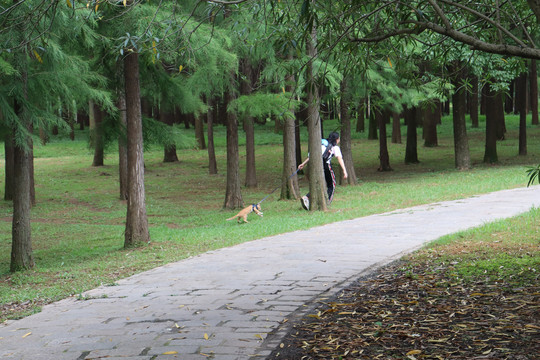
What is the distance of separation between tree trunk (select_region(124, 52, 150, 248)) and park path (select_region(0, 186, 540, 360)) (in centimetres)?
257

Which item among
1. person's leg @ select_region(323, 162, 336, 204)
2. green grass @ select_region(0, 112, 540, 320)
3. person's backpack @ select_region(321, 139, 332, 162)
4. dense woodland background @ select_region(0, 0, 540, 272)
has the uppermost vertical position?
dense woodland background @ select_region(0, 0, 540, 272)

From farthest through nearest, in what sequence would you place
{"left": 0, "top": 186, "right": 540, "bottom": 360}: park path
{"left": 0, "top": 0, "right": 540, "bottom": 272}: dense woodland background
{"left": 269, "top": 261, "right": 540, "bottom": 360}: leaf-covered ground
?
{"left": 0, "top": 0, "right": 540, "bottom": 272}: dense woodland background < {"left": 0, "top": 186, "right": 540, "bottom": 360}: park path < {"left": 269, "top": 261, "right": 540, "bottom": 360}: leaf-covered ground

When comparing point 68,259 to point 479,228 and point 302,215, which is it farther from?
point 479,228

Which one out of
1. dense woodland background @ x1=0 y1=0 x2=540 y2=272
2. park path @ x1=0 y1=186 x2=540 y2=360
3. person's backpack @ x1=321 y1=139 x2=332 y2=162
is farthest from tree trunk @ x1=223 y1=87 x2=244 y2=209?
park path @ x1=0 y1=186 x2=540 y2=360

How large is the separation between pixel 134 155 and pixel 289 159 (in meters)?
8.45

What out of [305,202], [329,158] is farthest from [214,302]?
[305,202]

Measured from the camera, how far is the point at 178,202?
21891 mm

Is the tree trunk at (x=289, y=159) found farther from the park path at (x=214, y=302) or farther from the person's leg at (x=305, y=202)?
the park path at (x=214, y=302)

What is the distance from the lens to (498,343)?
4.19 meters

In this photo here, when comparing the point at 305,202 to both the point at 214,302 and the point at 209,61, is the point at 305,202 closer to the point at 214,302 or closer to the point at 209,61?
the point at 209,61

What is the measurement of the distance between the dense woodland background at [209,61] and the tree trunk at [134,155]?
0.8 inches

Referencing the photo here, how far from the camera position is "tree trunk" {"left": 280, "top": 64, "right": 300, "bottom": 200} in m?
18.4

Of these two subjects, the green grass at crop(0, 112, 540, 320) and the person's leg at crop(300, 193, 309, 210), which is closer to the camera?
the green grass at crop(0, 112, 540, 320)

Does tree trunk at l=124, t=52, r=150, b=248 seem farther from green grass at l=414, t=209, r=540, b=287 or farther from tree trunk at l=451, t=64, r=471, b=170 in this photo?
tree trunk at l=451, t=64, r=471, b=170
